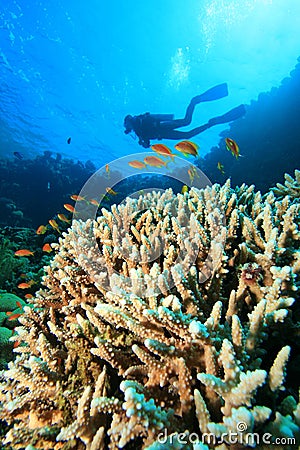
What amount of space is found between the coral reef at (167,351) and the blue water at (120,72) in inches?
567

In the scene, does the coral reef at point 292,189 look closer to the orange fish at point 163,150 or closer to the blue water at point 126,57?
the orange fish at point 163,150

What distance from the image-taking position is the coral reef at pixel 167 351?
1026 millimetres

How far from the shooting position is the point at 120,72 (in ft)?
106

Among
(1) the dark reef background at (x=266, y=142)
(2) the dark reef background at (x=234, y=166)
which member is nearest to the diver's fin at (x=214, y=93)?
(2) the dark reef background at (x=234, y=166)

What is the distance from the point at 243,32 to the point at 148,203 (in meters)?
38.1

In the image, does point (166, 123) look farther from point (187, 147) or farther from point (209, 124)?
point (187, 147)

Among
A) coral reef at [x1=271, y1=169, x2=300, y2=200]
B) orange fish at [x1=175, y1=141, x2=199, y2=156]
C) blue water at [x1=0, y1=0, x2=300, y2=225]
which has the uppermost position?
blue water at [x1=0, y1=0, x2=300, y2=225]

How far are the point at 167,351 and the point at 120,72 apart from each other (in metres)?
38.6

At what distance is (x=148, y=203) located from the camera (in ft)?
10.6

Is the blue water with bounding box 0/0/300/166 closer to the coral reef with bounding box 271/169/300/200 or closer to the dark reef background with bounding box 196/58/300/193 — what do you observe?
the dark reef background with bounding box 196/58/300/193

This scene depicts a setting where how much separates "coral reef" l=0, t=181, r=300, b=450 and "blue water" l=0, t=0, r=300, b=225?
1440 cm

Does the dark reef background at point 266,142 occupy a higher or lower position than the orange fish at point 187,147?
higher

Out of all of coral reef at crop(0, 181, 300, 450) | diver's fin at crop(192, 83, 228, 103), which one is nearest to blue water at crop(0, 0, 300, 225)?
diver's fin at crop(192, 83, 228, 103)

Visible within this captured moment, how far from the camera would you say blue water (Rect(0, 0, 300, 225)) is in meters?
17.2
